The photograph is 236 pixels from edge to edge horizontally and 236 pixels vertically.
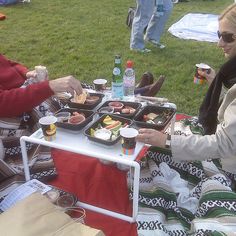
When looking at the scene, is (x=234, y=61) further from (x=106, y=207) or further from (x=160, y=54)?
(x=160, y=54)

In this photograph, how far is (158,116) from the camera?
2484 millimetres

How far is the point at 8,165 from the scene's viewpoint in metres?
2.63

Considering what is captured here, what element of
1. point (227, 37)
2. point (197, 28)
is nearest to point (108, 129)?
point (227, 37)

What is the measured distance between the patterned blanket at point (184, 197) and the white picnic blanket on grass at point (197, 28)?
377cm

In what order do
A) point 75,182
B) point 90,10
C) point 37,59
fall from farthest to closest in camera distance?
point 90,10 → point 37,59 → point 75,182

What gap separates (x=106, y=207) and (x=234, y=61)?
1333 mm

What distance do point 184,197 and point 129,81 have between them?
990 mm

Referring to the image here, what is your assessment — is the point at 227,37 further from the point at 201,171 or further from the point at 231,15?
the point at 201,171

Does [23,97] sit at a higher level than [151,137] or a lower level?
higher

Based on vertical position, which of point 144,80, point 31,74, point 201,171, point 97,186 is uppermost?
point 31,74

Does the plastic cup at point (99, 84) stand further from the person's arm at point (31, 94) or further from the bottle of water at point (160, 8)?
the bottle of water at point (160, 8)

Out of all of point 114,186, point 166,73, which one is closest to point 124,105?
point 114,186

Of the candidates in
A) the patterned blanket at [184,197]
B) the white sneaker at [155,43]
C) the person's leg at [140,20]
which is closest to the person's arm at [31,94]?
the patterned blanket at [184,197]

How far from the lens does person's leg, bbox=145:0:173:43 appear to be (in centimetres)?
555
